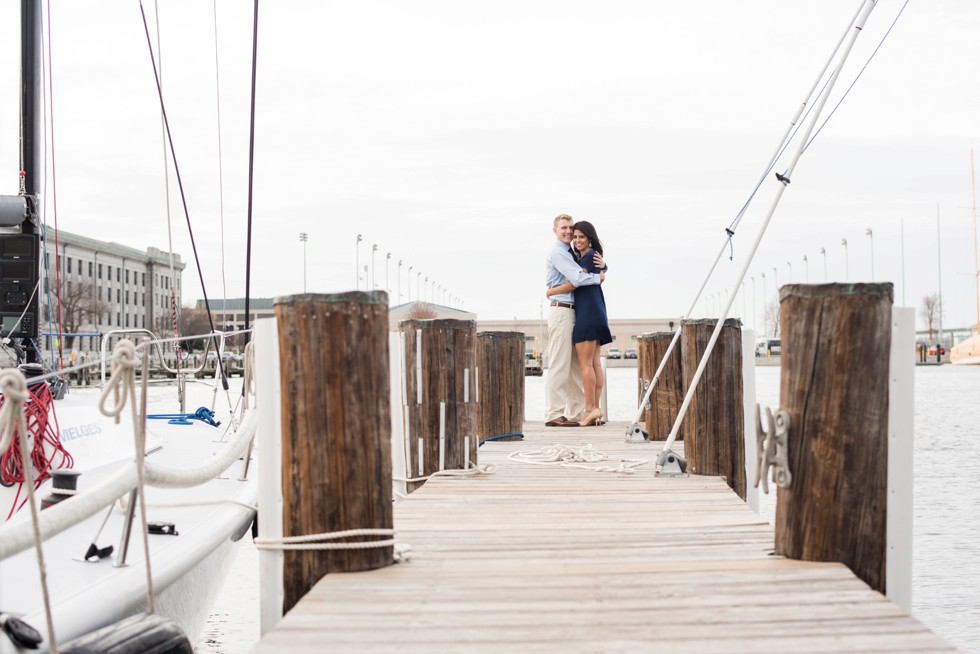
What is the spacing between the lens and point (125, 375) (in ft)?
9.94

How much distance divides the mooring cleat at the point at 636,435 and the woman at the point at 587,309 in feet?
3.00

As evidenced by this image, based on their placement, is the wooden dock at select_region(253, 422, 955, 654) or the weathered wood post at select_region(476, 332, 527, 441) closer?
the wooden dock at select_region(253, 422, 955, 654)

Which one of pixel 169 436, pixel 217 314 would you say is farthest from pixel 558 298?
pixel 217 314

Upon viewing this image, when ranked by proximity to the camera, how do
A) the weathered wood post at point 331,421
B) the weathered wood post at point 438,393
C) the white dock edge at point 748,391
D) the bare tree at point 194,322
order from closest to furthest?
the weathered wood post at point 331,421, the white dock edge at point 748,391, the weathered wood post at point 438,393, the bare tree at point 194,322

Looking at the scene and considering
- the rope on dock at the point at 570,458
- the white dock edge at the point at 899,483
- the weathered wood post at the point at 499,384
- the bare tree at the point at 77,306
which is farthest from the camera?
the bare tree at the point at 77,306

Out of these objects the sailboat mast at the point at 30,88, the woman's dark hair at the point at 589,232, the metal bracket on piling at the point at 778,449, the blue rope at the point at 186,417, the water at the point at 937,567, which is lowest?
the water at the point at 937,567

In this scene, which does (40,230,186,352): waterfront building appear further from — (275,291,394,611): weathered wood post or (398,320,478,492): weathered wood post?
(275,291,394,611): weathered wood post

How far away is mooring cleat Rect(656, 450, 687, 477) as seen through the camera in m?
6.18

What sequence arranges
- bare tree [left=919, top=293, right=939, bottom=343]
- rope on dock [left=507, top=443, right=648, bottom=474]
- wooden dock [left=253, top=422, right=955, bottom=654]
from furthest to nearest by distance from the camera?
1. bare tree [left=919, top=293, right=939, bottom=343]
2. rope on dock [left=507, top=443, right=648, bottom=474]
3. wooden dock [left=253, top=422, right=955, bottom=654]

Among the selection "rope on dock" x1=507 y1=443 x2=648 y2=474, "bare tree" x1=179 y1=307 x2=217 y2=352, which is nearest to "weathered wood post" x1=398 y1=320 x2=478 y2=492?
"rope on dock" x1=507 y1=443 x2=648 y2=474

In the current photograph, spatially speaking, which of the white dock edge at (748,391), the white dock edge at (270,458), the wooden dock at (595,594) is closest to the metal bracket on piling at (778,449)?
the wooden dock at (595,594)

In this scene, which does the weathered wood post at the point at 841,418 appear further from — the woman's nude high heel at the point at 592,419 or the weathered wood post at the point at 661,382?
the woman's nude high heel at the point at 592,419

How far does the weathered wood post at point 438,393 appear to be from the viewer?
6.31m

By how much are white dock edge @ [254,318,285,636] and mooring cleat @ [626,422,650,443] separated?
514 centimetres
